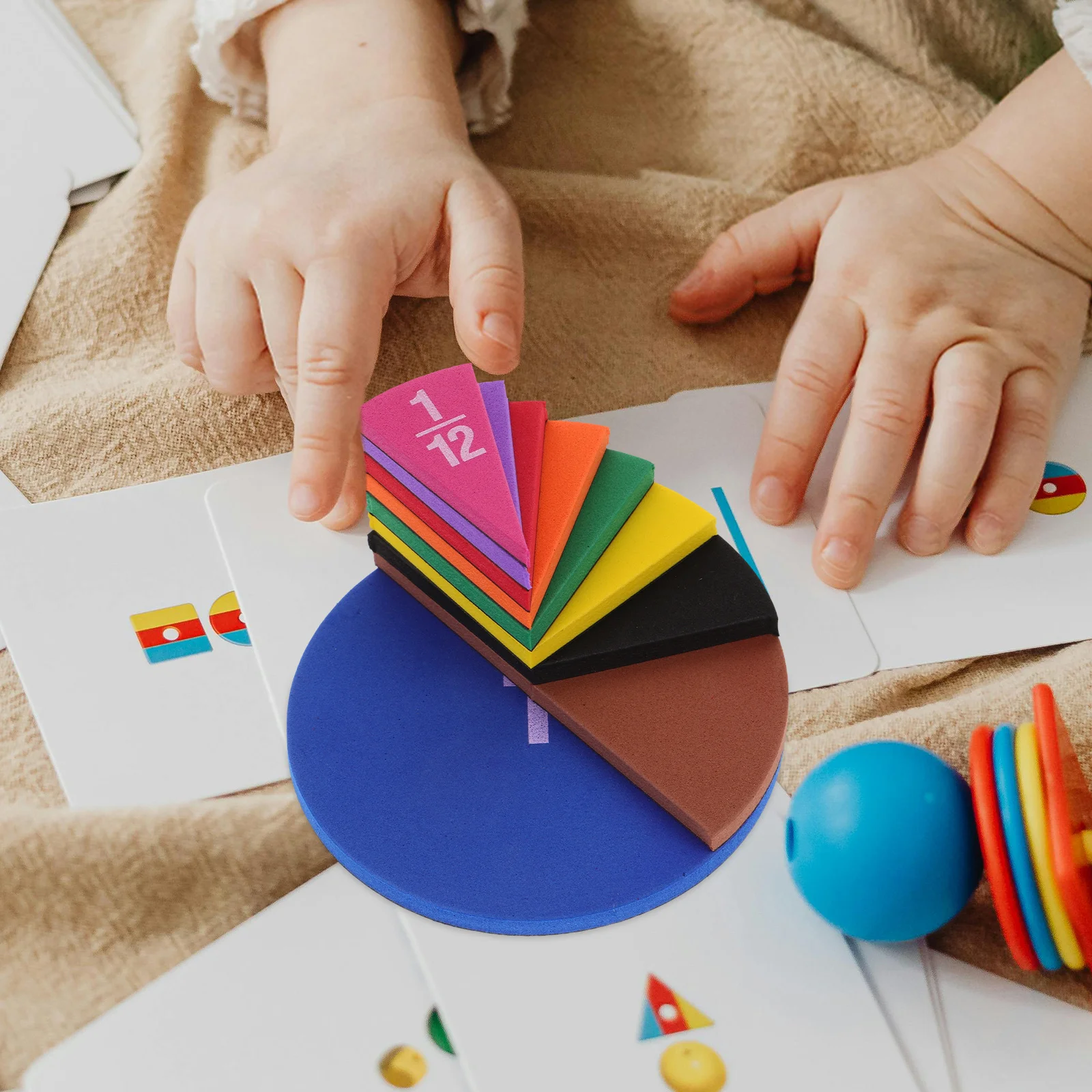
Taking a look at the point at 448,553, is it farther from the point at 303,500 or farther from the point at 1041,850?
the point at 1041,850

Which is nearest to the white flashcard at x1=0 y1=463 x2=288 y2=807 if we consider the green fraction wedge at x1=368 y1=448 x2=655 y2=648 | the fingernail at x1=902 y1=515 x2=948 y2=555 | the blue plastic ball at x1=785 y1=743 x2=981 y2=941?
the green fraction wedge at x1=368 y1=448 x2=655 y2=648

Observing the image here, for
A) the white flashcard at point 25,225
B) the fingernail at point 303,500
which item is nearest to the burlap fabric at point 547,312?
the white flashcard at point 25,225

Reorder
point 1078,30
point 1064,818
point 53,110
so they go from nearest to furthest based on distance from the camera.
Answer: point 1064,818, point 1078,30, point 53,110

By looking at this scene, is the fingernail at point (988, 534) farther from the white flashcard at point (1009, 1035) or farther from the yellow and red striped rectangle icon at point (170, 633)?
the yellow and red striped rectangle icon at point (170, 633)

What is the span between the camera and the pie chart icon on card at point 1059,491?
610mm

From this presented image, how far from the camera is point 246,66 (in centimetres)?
76

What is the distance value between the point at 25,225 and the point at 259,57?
0.67ft

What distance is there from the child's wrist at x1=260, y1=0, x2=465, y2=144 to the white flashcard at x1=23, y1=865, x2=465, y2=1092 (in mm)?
477

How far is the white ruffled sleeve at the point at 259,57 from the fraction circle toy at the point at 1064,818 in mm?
579

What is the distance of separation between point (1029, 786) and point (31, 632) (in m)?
0.45

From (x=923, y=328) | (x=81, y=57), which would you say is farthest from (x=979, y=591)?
(x=81, y=57)

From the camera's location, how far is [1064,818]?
1.18 feet

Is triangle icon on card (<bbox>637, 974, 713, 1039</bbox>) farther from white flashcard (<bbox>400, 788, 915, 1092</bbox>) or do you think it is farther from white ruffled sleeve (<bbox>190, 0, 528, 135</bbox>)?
white ruffled sleeve (<bbox>190, 0, 528, 135</bbox>)

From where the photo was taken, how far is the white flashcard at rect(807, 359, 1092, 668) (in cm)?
54
